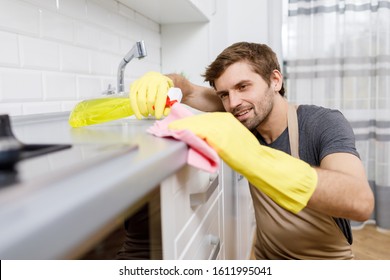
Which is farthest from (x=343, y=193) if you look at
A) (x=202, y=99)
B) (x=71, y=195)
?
(x=202, y=99)

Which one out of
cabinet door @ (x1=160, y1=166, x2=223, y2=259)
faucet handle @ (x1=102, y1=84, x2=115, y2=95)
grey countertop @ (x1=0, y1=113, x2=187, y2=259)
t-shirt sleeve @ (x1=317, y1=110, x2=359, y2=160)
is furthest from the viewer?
faucet handle @ (x1=102, y1=84, x2=115, y2=95)

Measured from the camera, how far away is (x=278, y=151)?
681mm

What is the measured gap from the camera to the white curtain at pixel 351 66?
2.19 m

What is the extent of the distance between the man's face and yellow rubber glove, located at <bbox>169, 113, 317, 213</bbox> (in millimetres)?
488

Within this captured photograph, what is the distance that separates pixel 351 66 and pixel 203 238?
6.14 feet

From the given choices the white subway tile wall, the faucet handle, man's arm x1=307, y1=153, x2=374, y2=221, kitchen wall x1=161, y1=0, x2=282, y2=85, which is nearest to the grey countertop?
man's arm x1=307, y1=153, x2=374, y2=221

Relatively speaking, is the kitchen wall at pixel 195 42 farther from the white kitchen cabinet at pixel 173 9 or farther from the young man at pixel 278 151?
the young man at pixel 278 151

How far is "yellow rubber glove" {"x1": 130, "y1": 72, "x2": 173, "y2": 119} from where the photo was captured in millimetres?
846

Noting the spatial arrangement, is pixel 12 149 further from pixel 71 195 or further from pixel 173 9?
pixel 173 9

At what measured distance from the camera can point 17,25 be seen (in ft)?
2.90

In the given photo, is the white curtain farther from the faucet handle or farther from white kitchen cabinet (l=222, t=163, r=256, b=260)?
the faucet handle
